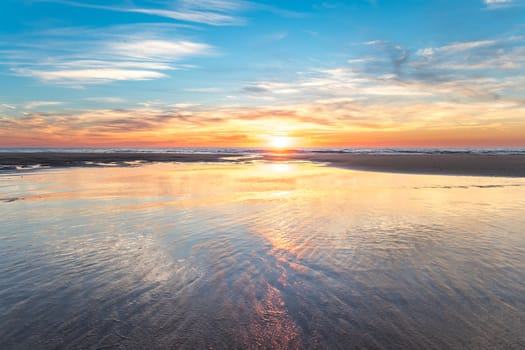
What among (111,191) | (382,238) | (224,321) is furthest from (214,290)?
(111,191)

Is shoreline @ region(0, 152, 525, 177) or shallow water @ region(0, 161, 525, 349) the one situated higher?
shoreline @ region(0, 152, 525, 177)

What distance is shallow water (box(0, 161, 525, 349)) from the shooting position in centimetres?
455

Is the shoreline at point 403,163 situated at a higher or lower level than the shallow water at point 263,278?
higher

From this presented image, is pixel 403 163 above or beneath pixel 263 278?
above

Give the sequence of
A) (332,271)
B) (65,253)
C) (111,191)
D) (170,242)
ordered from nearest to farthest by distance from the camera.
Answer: (332,271) < (65,253) < (170,242) < (111,191)

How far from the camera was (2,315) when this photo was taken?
16.5 feet

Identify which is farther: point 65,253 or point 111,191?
point 111,191

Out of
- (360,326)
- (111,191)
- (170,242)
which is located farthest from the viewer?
(111,191)

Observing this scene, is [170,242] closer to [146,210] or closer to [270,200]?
[146,210]

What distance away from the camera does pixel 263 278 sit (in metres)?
6.49

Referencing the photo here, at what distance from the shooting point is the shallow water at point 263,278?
179 inches

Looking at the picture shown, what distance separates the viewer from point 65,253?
7.95 meters

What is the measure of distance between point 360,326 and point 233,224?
667cm

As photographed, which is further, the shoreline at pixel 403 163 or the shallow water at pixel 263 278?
the shoreline at pixel 403 163
